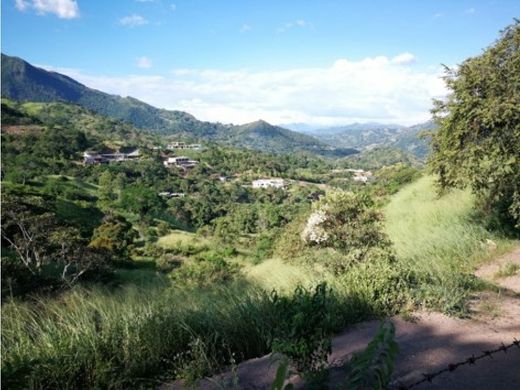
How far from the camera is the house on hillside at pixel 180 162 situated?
127400mm

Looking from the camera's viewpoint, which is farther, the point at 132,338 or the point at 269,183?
the point at 269,183

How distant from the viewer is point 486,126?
34.4 feet

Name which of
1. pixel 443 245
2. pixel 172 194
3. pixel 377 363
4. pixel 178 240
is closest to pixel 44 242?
pixel 443 245

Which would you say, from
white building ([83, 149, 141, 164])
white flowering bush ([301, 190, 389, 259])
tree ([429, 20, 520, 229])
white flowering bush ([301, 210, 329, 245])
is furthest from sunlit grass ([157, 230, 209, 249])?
white building ([83, 149, 141, 164])

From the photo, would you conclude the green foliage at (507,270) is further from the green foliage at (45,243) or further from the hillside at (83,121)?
the hillside at (83,121)

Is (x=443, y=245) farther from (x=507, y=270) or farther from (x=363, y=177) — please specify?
(x=363, y=177)

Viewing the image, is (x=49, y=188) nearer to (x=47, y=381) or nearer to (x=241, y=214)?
(x=241, y=214)

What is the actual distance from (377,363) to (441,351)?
2136mm

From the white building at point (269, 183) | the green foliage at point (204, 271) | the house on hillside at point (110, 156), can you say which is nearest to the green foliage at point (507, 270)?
the green foliage at point (204, 271)

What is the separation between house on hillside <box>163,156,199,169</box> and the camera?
12740cm

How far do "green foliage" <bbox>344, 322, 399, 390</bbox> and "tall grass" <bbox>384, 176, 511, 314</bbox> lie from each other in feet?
10.4

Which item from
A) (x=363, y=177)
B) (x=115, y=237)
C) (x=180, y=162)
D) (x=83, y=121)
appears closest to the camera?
(x=115, y=237)

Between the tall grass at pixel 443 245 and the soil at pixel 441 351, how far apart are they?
316mm

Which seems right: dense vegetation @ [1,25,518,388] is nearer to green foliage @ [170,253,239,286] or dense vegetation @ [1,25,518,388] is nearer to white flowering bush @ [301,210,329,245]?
white flowering bush @ [301,210,329,245]
